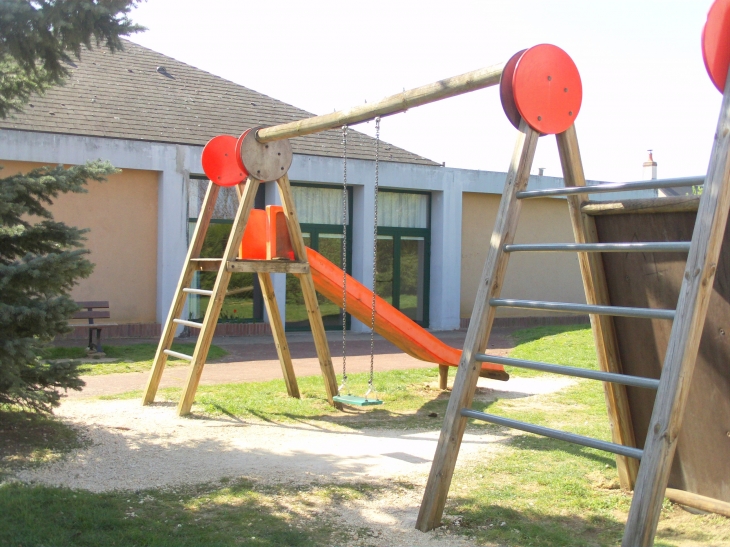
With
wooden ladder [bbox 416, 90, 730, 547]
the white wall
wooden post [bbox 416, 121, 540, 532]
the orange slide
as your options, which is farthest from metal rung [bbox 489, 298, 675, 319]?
the white wall

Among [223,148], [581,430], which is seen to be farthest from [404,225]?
[581,430]

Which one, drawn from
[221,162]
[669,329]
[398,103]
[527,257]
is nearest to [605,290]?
[669,329]

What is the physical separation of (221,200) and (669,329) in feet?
40.6

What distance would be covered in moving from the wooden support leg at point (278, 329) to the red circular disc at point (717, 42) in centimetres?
554

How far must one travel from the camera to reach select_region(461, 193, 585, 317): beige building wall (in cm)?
1867

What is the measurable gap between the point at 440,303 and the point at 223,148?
10.3 metres

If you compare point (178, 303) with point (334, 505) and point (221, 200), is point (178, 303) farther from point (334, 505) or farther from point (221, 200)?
point (221, 200)

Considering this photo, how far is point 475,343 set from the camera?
4.21 metres

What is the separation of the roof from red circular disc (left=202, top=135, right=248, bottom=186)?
302 inches

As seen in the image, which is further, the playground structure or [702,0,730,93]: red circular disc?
[702,0,730,93]: red circular disc

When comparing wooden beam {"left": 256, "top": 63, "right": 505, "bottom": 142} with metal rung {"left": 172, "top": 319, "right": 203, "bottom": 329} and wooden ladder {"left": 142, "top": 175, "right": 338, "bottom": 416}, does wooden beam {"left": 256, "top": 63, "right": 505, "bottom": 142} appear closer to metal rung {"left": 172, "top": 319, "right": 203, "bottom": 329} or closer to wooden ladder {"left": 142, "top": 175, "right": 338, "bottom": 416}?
wooden ladder {"left": 142, "top": 175, "right": 338, "bottom": 416}

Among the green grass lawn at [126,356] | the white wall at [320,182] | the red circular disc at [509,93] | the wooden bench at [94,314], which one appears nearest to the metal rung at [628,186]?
the red circular disc at [509,93]

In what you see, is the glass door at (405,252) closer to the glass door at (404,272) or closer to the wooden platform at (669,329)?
the glass door at (404,272)

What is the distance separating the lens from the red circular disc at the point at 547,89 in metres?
4.29
